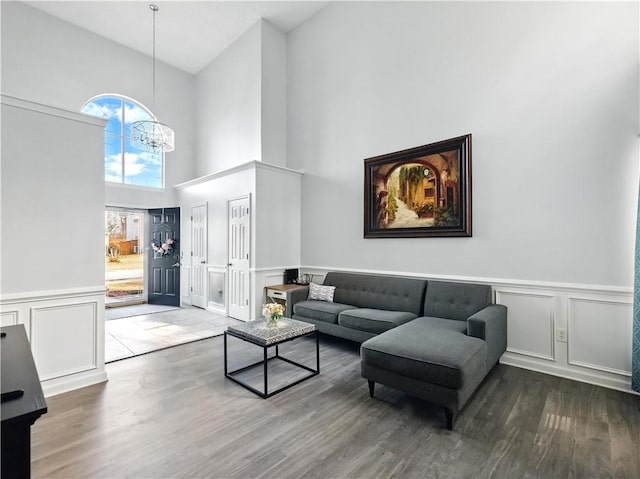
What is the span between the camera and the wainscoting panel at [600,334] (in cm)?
278

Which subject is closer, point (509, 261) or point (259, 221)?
point (509, 261)

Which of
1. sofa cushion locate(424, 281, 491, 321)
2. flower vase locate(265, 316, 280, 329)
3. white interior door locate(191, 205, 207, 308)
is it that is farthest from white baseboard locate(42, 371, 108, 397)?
sofa cushion locate(424, 281, 491, 321)

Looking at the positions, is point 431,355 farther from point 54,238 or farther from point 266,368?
point 54,238

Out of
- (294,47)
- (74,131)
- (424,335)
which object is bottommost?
(424,335)

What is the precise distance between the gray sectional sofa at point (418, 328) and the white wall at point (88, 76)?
4814 millimetres

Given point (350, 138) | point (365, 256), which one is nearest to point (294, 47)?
point (350, 138)

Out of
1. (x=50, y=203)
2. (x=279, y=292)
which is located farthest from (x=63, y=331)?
(x=279, y=292)

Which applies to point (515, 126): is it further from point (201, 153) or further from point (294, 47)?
point (201, 153)

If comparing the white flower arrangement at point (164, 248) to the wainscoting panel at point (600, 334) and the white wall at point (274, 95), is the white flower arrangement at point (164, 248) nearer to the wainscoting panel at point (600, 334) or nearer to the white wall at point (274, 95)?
the white wall at point (274, 95)

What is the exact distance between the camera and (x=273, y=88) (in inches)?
232

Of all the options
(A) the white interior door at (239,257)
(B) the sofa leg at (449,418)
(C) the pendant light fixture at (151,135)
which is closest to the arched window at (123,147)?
(C) the pendant light fixture at (151,135)

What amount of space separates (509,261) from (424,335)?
4.88 feet

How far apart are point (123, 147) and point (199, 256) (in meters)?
2.95

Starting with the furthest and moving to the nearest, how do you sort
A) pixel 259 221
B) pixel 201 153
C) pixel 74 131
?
pixel 201 153 < pixel 259 221 < pixel 74 131
